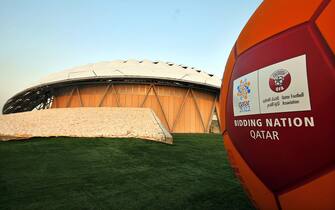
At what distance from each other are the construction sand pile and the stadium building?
5.91 m

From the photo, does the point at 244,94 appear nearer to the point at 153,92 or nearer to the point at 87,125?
the point at 87,125

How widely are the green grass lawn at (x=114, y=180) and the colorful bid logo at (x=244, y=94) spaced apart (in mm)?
1565

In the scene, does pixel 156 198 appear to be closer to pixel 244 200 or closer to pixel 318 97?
pixel 244 200

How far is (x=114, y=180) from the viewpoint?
4.07m

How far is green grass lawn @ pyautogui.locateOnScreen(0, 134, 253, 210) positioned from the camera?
3027 millimetres

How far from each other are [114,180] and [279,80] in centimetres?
342

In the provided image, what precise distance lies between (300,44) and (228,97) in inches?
33.8

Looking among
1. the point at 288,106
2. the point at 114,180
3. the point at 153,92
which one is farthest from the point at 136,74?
the point at 288,106

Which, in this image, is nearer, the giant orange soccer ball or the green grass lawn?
the giant orange soccer ball

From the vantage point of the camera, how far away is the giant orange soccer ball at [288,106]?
1.39 m

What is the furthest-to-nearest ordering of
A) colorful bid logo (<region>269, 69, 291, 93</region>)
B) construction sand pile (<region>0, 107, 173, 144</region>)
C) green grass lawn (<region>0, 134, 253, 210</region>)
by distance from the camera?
construction sand pile (<region>0, 107, 173, 144</region>)
green grass lawn (<region>0, 134, 253, 210</region>)
colorful bid logo (<region>269, 69, 291, 93</region>)

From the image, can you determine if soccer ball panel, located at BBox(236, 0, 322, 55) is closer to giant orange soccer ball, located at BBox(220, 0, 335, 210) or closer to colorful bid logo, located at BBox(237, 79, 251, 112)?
giant orange soccer ball, located at BBox(220, 0, 335, 210)

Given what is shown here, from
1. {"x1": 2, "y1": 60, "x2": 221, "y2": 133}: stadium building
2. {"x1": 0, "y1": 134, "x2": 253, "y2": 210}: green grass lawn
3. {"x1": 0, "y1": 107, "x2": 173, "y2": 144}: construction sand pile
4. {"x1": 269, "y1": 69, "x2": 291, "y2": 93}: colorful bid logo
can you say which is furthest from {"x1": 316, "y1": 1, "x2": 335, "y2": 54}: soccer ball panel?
{"x1": 2, "y1": 60, "x2": 221, "y2": 133}: stadium building

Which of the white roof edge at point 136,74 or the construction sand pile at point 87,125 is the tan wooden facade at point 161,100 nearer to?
the white roof edge at point 136,74
